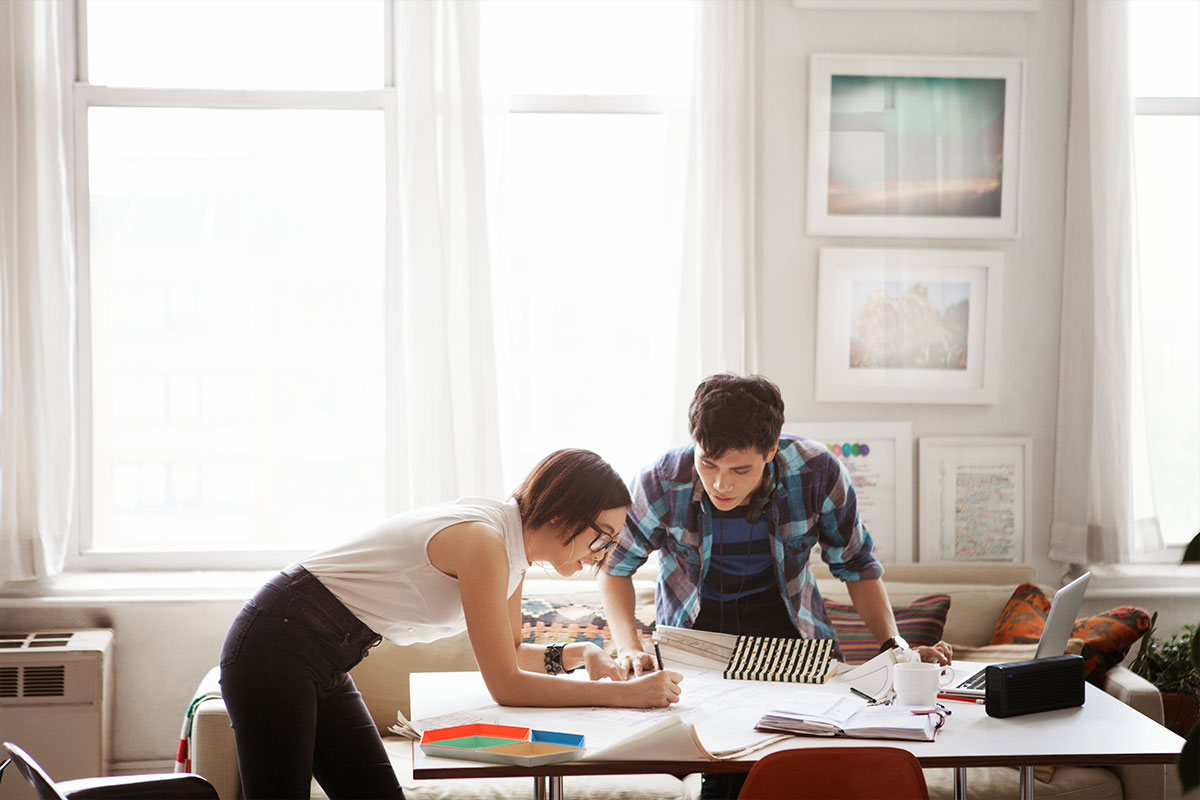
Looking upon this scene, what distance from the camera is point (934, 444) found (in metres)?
3.85

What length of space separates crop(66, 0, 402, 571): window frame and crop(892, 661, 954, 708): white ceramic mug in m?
2.04

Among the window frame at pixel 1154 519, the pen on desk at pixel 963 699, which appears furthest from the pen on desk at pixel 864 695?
the window frame at pixel 1154 519

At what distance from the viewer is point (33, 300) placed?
350cm

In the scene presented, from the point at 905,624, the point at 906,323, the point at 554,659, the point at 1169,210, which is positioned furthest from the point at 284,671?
the point at 1169,210

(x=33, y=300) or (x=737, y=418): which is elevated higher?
(x=33, y=300)

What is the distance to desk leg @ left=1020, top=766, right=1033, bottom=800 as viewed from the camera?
204 cm

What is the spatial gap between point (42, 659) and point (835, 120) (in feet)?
9.90

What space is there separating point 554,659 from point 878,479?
6.22ft

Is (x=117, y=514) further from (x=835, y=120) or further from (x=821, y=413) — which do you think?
(x=835, y=120)

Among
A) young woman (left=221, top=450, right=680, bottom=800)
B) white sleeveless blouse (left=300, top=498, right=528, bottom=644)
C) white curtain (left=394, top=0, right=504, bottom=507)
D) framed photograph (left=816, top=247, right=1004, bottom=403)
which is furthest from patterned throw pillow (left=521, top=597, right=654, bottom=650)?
white sleeveless blouse (left=300, top=498, right=528, bottom=644)

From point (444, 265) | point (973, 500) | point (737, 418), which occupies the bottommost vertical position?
point (973, 500)

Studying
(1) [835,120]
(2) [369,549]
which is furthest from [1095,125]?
(2) [369,549]

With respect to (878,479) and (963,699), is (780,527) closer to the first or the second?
(963,699)

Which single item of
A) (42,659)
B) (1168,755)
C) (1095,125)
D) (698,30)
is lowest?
(42,659)
